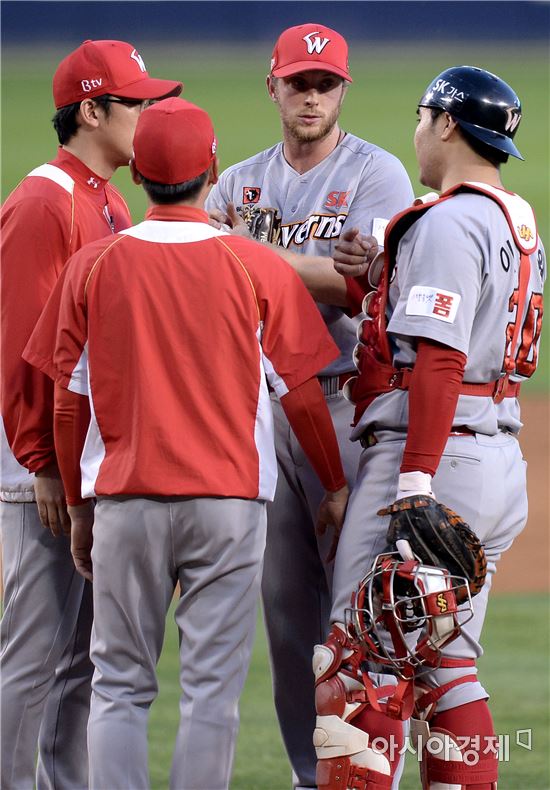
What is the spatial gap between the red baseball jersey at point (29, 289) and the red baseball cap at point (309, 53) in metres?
0.80

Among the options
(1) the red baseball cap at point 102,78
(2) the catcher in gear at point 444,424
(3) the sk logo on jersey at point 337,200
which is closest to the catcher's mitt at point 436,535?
(2) the catcher in gear at point 444,424

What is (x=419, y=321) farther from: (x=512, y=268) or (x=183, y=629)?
(x=183, y=629)

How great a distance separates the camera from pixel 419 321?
2730 mm

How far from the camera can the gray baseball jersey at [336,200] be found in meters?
3.46

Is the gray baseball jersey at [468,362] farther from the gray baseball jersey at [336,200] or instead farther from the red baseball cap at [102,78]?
the red baseball cap at [102,78]

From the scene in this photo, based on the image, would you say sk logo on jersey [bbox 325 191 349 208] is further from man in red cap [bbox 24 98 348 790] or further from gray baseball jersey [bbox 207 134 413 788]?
man in red cap [bbox 24 98 348 790]

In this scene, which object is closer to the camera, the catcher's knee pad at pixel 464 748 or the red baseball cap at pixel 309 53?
the catcher's knee pad at pixel 464 748

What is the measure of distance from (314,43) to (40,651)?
6.44 ft

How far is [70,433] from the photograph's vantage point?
288 centimetres

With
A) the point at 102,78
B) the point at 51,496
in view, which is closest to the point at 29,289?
the point at 51,496

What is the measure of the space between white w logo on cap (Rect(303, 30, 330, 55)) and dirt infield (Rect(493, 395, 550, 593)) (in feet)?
15.2

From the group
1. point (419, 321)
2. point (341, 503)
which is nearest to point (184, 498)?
point (341, 503)

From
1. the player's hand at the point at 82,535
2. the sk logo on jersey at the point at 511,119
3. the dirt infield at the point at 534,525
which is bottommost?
the dirt infield at the point at 534,525

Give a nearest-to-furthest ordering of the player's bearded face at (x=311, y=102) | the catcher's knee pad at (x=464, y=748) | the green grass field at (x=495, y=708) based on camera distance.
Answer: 1. the catcher's knee pad at (x=464, y=748)
2. the player's bearded face at (x=311, y=102)
3. the green grass field at (x=495, y=708)
